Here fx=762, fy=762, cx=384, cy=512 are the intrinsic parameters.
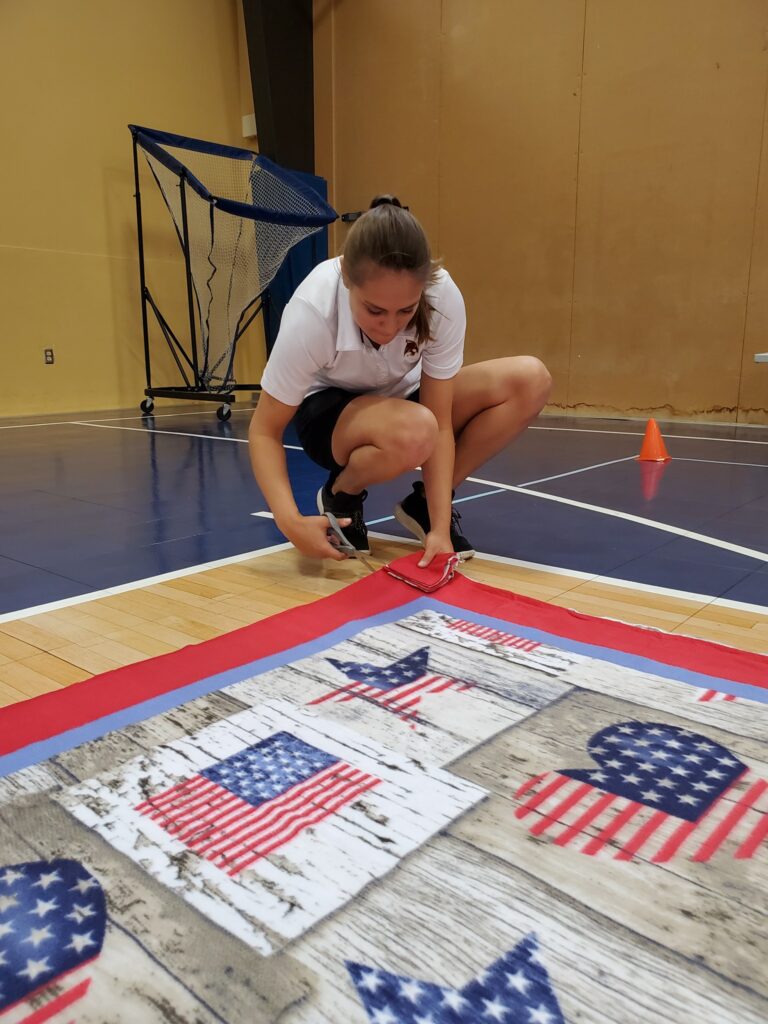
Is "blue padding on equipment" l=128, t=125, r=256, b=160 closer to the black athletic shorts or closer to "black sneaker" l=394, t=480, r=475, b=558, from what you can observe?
the black athletic shorts

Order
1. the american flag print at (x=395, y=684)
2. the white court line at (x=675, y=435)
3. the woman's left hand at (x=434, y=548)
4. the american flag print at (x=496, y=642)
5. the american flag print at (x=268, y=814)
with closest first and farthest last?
the american flag print at (x=268, y=814)
the american flag print at (x=395, y=684)
the american flag print at (x=496, y=642)
the woman's left hand at (x=434, y=548)
the white court line at (x=675, y=435)

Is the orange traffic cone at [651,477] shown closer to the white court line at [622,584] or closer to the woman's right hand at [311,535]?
the white court line at [622,584]

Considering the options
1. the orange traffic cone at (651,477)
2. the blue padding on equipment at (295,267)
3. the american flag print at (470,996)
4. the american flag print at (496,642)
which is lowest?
the american flag print at (470,996)

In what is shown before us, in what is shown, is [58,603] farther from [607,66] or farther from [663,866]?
[607,66]

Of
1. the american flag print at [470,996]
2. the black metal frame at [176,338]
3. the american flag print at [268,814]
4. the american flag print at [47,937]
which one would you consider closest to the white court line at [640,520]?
the american flag print at [268,814]

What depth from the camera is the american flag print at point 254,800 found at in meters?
0.70

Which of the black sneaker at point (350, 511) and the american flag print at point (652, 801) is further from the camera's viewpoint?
the black sneaker at point (350, 511)

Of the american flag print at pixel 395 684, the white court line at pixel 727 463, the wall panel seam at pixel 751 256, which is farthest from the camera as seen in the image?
the wall panel seam at pixel 751 256

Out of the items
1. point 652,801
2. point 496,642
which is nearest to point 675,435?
point 496,642

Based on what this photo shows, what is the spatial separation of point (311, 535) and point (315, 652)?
366 mm

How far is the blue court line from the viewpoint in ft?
2.83

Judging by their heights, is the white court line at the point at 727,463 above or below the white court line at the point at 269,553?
above

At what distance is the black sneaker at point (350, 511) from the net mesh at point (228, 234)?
3259mm

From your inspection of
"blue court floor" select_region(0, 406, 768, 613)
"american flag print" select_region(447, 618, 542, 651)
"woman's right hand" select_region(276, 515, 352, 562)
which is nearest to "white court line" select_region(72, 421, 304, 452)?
"blue court floor" select_region(0, 406, 768, 613)
